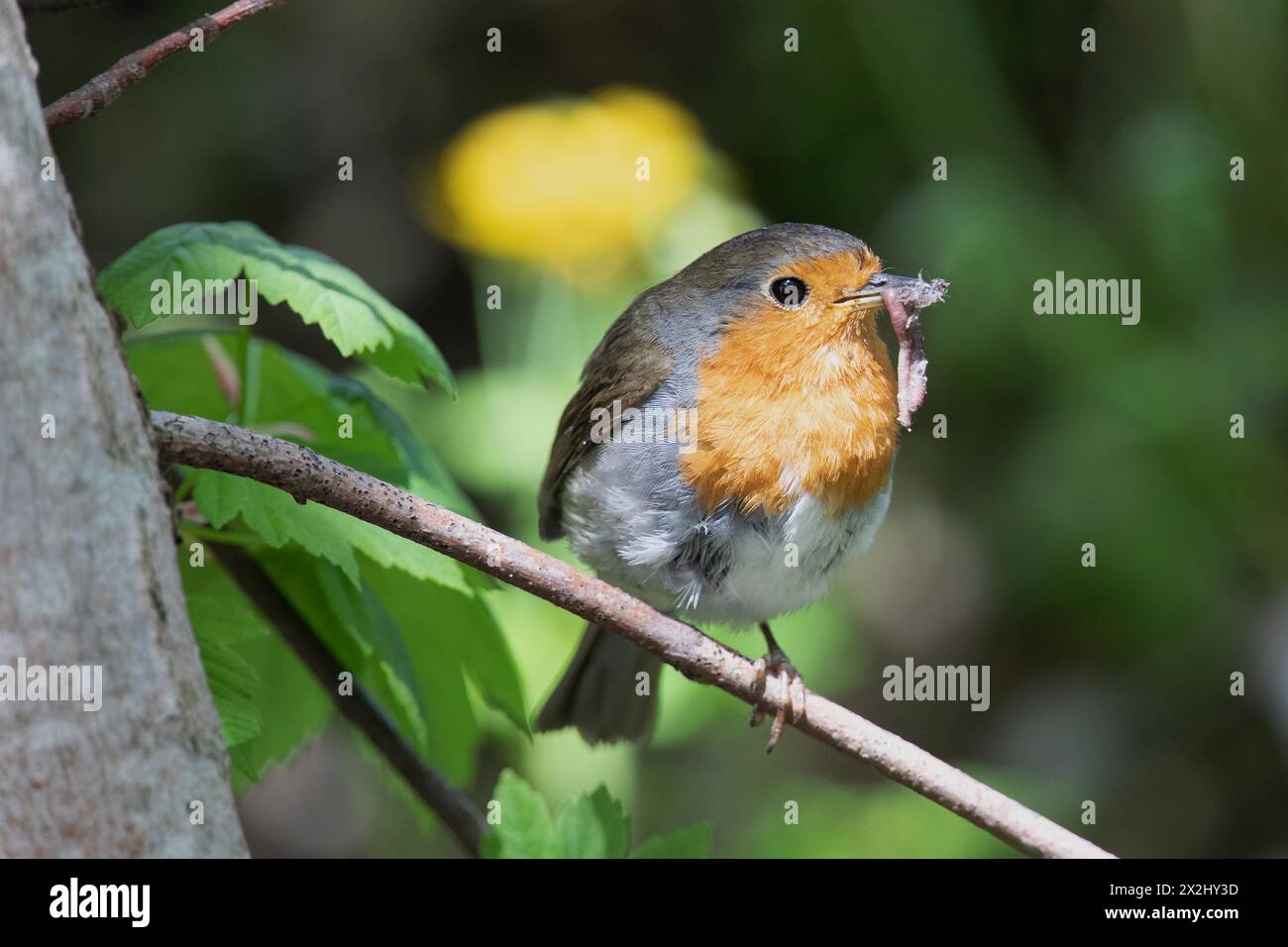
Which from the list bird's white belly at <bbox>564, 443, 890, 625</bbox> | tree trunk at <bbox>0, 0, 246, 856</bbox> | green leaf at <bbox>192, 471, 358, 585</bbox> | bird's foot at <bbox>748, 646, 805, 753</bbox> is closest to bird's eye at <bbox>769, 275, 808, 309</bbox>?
bird's white belly at <bbox>564, 443, 890, 625</bbox>

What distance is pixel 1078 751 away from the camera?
5.76m

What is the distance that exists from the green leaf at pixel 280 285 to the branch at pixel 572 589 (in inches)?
12.1

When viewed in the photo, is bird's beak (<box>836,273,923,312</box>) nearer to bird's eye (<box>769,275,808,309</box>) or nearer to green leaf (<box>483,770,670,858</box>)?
bird's eye (<box>769,275,808,309</box>)

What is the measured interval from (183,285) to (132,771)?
3.31 feet

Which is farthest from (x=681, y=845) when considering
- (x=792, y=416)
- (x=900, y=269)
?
(x=900, y=269)

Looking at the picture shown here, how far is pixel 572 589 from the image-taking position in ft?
6.62

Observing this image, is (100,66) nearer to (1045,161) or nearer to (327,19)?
(327,19)

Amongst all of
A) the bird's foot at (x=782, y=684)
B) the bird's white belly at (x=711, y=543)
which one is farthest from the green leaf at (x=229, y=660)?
the bird's white belly at (x=711, y=543)

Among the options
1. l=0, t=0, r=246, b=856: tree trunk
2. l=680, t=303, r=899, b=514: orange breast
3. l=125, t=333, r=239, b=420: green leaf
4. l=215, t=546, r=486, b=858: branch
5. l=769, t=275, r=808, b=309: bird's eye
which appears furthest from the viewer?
l=769, t=275, r=808, b=309: bird's eye

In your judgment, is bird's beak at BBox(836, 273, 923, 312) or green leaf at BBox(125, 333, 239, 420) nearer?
green leaf at BBox(125, 333, 239, 420)

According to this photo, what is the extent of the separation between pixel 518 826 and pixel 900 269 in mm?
3659

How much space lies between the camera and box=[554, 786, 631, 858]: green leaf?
214cm

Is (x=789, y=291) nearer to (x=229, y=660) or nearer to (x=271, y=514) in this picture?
(x=271, y=514)

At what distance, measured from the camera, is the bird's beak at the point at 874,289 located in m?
2.99
